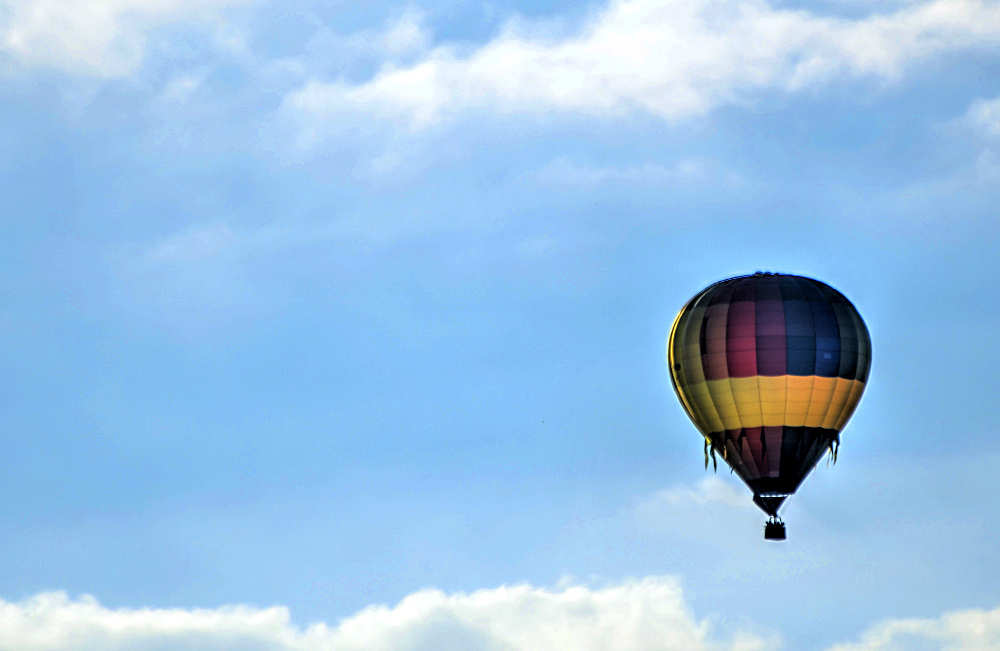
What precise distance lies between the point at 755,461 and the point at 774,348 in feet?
18.5

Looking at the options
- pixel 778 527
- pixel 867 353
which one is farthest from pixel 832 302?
pixel 778 527

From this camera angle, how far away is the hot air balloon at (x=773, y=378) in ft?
437

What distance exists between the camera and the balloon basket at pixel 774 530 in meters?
132

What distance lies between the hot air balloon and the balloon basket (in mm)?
49

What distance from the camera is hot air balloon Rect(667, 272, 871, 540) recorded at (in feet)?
437

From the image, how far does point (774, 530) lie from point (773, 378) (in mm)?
7464

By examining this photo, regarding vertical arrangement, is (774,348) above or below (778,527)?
above

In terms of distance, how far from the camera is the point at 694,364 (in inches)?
5305

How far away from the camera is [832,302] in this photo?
13500 centimetres

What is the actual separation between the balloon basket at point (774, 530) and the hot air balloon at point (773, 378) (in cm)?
5

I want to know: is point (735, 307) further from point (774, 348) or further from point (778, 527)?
point (778, 527)

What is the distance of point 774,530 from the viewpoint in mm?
132750

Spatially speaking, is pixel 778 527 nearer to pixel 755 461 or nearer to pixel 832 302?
pixel 755 461

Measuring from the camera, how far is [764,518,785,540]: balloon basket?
132250 mm
